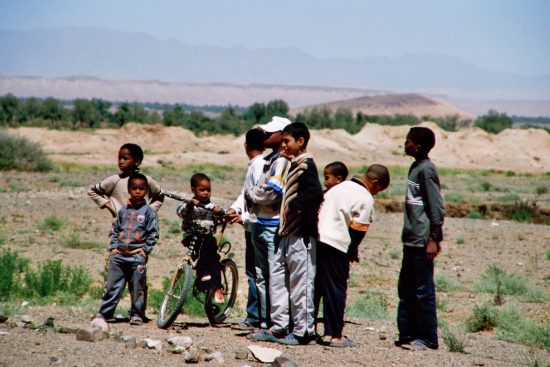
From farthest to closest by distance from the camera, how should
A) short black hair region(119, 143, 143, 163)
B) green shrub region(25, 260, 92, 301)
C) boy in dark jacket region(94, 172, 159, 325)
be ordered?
green shrub region(25, 260, 92, 301)
short black hair region(119, 143, 143, 163)
boy in dark jacket region(94, 172, 159, 325)

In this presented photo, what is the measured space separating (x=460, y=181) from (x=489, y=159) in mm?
26616

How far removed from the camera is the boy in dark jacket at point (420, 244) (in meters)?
6.82

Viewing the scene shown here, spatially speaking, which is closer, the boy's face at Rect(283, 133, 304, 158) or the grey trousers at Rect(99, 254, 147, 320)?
the boy's face at Rect(283, 133, 304, 158)

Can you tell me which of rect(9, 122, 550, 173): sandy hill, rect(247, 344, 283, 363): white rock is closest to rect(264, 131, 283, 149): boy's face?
rect(247, 344, 283, 363): white rock

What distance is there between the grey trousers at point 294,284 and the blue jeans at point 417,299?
0.84 m

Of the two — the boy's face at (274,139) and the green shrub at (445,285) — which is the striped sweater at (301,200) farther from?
the green shrub at (445,285)

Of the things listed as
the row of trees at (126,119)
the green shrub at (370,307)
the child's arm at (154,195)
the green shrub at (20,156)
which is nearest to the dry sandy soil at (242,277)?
the green shrub at (370,307)

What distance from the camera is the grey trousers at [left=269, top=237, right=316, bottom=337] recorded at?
22.5 ft

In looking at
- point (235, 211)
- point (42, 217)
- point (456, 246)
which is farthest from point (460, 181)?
point (235, 211)

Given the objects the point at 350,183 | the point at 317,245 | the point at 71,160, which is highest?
the point at 350,183

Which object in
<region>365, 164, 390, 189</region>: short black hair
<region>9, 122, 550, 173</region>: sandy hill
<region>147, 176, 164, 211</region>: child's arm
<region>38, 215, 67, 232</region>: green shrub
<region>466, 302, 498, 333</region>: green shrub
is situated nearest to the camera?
<region>365, 164, 390, 189</region>: short black hair

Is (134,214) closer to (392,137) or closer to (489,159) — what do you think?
(489,159)

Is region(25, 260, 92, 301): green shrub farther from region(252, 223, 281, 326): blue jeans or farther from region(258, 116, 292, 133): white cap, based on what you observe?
region(258, 116, 292, 133): white cap

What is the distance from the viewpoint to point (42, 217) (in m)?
20.5
